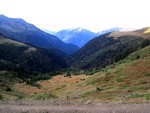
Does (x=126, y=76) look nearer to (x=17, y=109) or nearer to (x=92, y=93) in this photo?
(x=92, y=93)

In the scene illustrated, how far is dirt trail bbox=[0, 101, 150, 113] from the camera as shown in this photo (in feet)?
79.7

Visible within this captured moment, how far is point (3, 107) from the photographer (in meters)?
27.5

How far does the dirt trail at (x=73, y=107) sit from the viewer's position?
24.3 m

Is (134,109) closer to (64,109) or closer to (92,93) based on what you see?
(64,109)

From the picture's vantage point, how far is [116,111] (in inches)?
934

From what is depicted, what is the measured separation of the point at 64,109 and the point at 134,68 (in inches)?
1188

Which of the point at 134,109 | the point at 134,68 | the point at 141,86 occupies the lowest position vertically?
the point at 134,109

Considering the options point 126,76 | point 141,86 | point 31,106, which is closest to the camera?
point 31,106

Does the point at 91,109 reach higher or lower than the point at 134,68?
lower

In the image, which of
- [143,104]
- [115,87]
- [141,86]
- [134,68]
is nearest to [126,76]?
[134,68]

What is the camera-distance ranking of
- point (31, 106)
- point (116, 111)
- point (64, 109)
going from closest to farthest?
1. point (116, 111)
2. point (64, 109)
3. point (31, 106)

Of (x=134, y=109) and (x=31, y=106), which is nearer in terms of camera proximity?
(x=134, y=109)

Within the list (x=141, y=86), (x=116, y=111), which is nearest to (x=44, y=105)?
(x=116, y=111)

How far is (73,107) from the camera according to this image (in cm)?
2630
